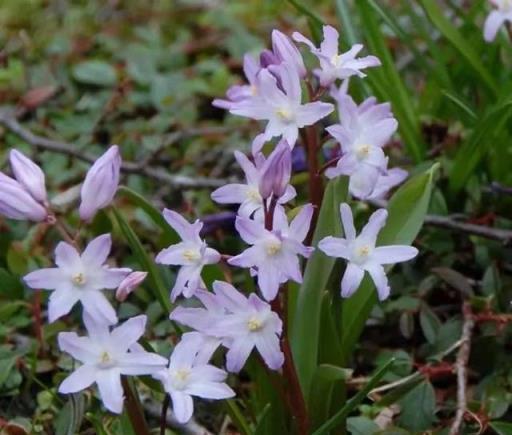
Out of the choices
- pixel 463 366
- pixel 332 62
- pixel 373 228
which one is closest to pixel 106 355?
pixel 373 228

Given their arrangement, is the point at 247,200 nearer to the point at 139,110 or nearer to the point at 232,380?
the point at 232,380

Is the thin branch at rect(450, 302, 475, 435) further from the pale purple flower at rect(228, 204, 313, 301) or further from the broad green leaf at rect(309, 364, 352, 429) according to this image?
the pale purple flower at rect(228, 204, 313, 301)

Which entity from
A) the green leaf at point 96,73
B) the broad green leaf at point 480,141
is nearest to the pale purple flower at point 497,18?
the broad green leaf at point 480,141

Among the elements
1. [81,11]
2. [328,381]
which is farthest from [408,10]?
[81,11]

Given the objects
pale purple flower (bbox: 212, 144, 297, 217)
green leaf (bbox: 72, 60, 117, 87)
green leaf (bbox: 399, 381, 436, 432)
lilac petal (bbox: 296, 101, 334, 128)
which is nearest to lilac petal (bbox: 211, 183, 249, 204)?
pale purple flower (bbox: 212, 144, 297, 217)

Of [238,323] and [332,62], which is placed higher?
[332,62]

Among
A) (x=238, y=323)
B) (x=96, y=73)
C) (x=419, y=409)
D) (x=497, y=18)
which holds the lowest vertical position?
(x=419, y=409)

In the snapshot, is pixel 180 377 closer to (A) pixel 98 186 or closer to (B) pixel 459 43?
(A) pixel 98 186
